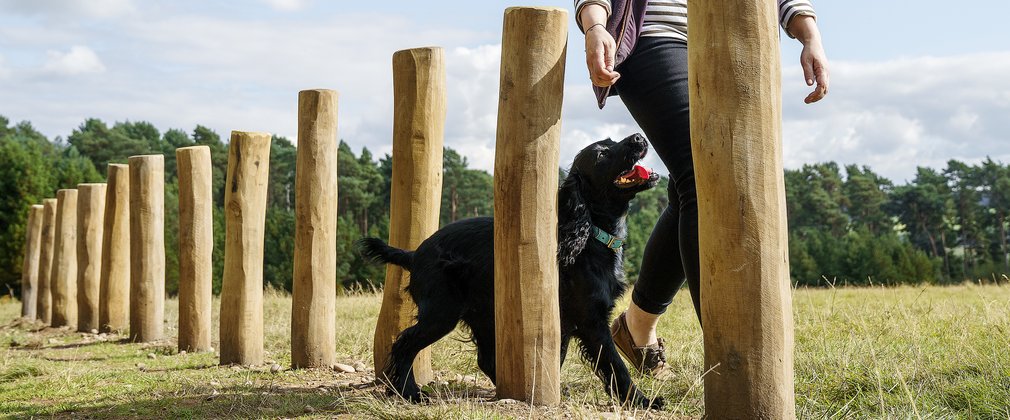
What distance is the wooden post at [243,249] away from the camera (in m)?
6.41

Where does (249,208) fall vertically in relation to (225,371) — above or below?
above

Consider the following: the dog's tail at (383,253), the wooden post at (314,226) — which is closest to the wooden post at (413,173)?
the dog's tail at (383,253)

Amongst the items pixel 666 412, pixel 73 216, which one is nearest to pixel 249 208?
pixel 666 412

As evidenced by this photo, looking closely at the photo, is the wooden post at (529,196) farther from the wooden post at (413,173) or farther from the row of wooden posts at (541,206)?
the wooden post at (413,173)

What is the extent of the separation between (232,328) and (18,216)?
33283 mm

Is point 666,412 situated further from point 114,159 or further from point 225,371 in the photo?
point 114,159

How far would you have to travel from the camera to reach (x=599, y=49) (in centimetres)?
349

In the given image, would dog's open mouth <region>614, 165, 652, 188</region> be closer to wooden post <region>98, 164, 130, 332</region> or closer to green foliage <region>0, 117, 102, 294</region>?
wooden post <region>98, 164, 130, 332</region>

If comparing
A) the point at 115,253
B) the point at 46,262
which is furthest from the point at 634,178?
the point at 46,262

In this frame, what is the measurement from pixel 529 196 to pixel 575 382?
4.83ft

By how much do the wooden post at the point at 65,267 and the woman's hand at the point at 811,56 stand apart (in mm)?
10525

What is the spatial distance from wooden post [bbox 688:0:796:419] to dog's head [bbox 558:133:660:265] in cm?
109

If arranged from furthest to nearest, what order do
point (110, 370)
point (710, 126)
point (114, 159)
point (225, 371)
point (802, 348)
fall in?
1. point (114, 159)
2. point (110, 370)
3. point (225, 371)
4. point (802, 348)
5. point (710, 126)

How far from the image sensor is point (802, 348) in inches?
215
